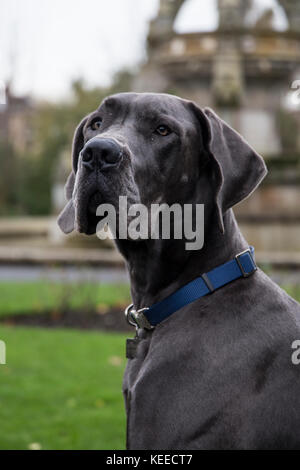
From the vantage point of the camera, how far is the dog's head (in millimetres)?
2719

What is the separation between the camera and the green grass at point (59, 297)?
889 centimetres

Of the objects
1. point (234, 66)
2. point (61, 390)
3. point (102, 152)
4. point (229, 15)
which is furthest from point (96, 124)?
point (229, 15)

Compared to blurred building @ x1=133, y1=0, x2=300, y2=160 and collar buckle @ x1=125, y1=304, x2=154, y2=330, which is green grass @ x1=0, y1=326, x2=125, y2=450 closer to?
collar buckle @ x1=125, y1=304, x2=154, y2=330

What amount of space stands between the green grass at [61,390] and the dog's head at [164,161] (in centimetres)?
237

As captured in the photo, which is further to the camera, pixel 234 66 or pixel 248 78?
pixel 248 78

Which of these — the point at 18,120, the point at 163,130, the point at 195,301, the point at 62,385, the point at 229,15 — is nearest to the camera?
the point at 195,301

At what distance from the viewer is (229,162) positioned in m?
2.90

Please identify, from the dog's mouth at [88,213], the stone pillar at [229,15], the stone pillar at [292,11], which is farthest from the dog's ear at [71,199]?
the stone pillar at [292,11]

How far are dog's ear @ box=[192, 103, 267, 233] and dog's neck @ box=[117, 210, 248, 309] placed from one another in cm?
12

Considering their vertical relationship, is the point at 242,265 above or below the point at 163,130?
below

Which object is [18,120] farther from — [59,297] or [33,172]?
[59,297]

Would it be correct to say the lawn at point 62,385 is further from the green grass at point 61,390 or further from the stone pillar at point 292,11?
the stone pillar at point 292,11

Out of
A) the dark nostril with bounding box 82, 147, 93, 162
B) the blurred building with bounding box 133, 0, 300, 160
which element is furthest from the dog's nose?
the blurred building with bounding box 133, 0, 300, 160

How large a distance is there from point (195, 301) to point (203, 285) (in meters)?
0.08
